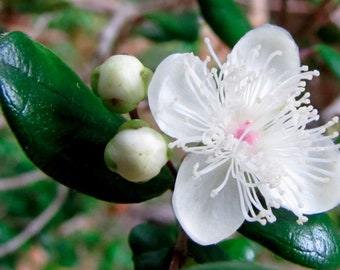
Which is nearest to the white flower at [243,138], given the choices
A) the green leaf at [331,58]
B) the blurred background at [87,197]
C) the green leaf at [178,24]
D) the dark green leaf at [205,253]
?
the dark green leaf at [205,253]

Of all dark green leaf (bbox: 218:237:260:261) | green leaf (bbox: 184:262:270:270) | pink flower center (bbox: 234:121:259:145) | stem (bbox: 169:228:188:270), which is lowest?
dark green leaf (bbox: 218:237:260:261)

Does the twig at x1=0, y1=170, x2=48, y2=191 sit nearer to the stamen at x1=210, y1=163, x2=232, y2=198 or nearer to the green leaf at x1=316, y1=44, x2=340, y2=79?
the green leaf at x1=316, y1=44, x2=340, y2=79

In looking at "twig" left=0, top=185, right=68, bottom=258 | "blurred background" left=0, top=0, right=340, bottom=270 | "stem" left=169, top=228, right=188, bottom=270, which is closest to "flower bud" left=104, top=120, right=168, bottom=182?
"stem" left=169, top=228, right=188, bottom=270

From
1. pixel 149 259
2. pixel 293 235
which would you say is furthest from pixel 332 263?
pixel 149 259

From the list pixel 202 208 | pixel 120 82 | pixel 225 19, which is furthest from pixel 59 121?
pixel 225 19

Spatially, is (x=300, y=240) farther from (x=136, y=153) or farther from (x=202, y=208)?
(x=136, y=153)

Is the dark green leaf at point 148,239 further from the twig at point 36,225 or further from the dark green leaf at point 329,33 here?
the dark green leaf at point 329,33
